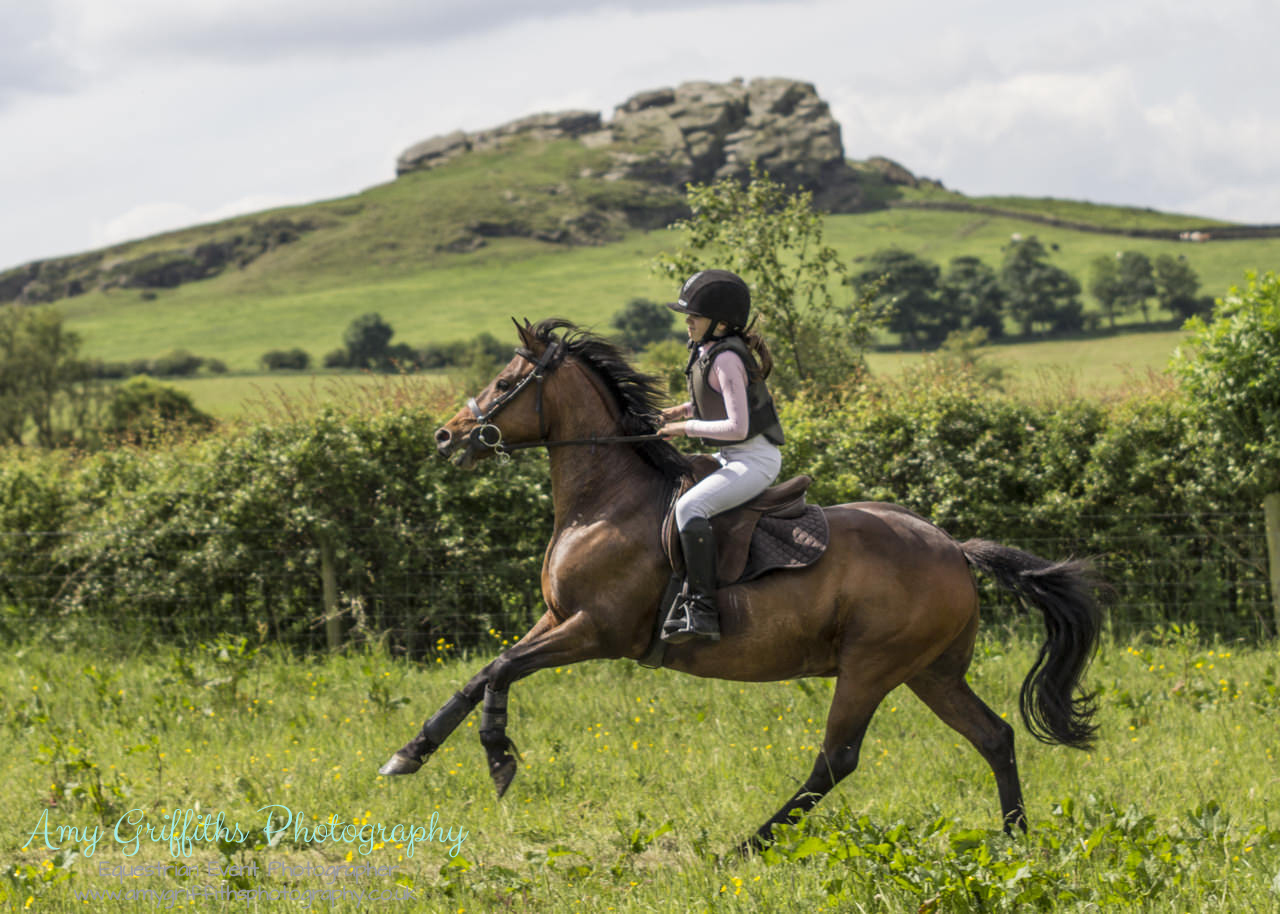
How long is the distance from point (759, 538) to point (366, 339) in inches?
3899

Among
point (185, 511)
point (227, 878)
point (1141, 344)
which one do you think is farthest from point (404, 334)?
point (227, 878)

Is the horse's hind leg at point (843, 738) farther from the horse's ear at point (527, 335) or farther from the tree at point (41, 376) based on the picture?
the tree at point (41, 376)

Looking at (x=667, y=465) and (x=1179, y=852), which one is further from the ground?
(x=667, y=465)

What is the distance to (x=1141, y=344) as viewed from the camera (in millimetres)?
78625

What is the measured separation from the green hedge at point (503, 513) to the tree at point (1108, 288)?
86961mm

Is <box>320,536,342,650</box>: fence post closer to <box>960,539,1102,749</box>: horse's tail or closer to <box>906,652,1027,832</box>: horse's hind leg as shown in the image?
<box>906,652,1027,832</box>: horse's hind leg

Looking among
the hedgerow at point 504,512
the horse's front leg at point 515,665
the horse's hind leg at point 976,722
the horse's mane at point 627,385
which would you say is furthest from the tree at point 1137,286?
the horse's front leg at point 515,665

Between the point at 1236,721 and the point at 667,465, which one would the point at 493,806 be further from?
the point at 1236,721

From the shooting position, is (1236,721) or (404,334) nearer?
(1236,721)

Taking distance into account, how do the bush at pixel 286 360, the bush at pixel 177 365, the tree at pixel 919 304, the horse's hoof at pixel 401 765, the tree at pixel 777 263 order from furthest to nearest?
the bush at pixel 286 360 < the bush at pixel 177 365 < the tree at pixel 919 304 < the tree at pixel 777 263 < the horse's hoof at pixel 401 765

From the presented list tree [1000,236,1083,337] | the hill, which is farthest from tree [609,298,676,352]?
tree [1000,236,1083,337]

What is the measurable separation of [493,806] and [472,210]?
168 meters

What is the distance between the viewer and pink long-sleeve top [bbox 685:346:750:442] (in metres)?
5.46

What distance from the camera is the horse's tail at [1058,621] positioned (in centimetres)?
603
